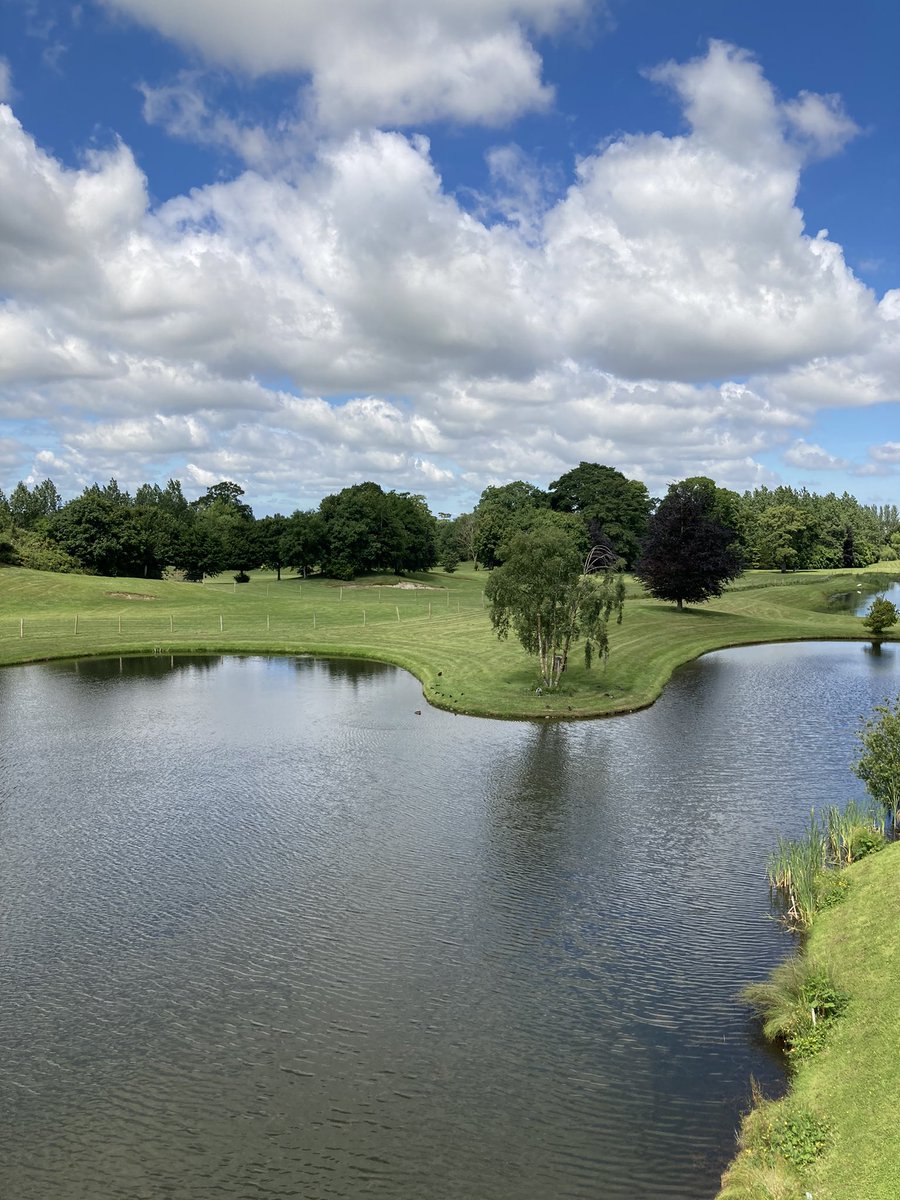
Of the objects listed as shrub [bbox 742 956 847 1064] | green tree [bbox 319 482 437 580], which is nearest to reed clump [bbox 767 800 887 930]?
shrub [bbox 742 956 847 1064]

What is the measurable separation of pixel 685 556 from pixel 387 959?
67333 millimetres

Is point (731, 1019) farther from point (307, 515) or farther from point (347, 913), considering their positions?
point (307, 515)

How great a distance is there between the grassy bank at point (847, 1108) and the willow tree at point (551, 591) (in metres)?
28.4

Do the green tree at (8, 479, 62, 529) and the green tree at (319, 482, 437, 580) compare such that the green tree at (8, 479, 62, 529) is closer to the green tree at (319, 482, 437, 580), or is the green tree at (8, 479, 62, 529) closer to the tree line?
the tree line

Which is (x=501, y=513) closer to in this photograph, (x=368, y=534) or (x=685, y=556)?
(x=368, y=534)

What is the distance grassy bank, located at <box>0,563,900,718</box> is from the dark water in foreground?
1050cm

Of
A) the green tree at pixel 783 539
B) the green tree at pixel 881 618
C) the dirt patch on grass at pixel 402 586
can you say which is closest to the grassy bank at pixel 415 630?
the green tree at pixel 881 618

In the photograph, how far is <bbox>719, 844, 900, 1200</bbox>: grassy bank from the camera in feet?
38.1

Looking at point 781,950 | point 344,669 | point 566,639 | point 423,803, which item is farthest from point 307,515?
point 781,950

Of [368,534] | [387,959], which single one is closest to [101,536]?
[368,534]

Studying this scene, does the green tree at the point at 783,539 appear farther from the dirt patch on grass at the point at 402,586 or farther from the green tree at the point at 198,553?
the green tree at the point at 198,553

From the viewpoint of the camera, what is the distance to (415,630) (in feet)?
251

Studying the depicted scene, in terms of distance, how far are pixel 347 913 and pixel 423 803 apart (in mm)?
9024

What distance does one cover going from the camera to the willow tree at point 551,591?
150 feet
